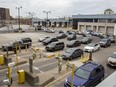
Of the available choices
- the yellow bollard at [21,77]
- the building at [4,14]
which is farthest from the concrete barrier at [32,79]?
the building at [4,14]

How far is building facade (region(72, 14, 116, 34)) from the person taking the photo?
208ft

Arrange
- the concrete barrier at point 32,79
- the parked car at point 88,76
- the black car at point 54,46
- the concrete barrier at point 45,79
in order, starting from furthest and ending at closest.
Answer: the black car at point 54,46 < the concrete barrier at point 45,79 < the concrete barrier at point 32,79 < the parked car at point 88,76

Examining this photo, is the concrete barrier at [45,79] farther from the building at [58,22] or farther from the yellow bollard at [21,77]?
the building at [58,22]

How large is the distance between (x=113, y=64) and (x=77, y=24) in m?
63.5

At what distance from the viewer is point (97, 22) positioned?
69.1 m

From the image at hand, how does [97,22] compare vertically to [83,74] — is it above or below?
above

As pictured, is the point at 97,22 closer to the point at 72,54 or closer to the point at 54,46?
the point at 54,46

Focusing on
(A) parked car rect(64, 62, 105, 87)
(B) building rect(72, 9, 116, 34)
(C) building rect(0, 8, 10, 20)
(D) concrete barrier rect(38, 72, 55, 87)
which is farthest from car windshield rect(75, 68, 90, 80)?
(C) building rect(0, 8, 10, 20)

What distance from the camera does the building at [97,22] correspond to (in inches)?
2495

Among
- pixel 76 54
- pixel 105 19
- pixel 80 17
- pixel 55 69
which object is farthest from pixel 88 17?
pixel 55 69

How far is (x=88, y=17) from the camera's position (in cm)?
7338

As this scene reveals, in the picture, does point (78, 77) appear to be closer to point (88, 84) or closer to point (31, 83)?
point (88, 84)

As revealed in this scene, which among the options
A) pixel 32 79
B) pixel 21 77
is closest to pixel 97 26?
pixel 21 77

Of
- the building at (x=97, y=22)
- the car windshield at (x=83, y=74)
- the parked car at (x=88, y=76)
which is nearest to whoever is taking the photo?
the parked car at (x=88, y=76)
